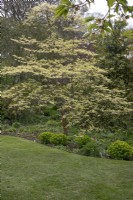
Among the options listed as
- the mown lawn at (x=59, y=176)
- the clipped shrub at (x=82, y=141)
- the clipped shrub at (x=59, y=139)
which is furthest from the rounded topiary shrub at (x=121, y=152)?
the clipped shrub at (x=59, y=139)

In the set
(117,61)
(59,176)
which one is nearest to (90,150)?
(59,176)

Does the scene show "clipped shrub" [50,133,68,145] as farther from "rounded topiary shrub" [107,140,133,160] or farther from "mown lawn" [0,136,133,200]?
"rounded topiary shrub" [107,140,133,160]

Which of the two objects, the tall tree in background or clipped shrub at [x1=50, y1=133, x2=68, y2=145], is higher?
the tall tree in background

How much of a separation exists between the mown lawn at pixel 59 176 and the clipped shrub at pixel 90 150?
1.30 ft

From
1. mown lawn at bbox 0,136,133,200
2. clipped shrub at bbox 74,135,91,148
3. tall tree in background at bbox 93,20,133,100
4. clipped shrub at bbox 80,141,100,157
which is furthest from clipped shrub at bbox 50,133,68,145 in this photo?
tall tree in background at bbox 93,20,133,100

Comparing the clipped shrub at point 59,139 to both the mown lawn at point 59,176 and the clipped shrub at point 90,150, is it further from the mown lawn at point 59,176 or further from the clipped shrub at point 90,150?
the clipped shrub at point 90,150

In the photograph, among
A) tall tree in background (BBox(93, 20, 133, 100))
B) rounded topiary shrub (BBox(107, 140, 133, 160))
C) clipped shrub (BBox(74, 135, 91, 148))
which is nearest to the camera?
rounded topiary shrub (BBox(107, 140, 133, 160))

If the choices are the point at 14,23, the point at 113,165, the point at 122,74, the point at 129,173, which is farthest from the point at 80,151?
the point at 14,23

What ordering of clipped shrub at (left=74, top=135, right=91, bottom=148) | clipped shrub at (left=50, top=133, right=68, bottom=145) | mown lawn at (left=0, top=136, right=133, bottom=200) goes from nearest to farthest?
mown lawn at (left=0, top=136, right=133, bottom=200), clipped shrub at (left=74, top=135, right=91, bottom=148), clipped shrub at (left=50, top=133, right=68, bottom=145)

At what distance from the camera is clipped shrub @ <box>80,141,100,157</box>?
7.54 metres

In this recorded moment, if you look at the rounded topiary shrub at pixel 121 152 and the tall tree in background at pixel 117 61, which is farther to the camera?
the tall tree in background at pixel 117 61

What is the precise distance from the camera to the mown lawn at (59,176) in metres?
4.81

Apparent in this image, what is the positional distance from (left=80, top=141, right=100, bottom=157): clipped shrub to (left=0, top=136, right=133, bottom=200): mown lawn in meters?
0.40

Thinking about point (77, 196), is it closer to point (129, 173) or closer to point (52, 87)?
point (129, 173)
